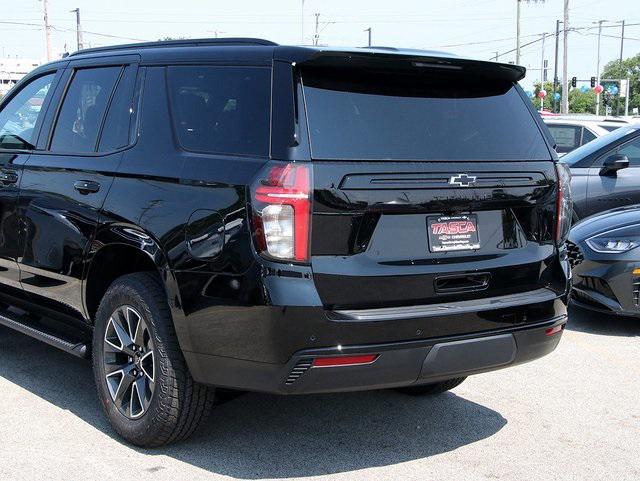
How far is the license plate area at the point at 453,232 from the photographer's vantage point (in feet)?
12.2

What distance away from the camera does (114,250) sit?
4.36 meters

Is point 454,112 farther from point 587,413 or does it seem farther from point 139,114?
point 587,413

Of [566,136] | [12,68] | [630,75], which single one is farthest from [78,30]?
[630,75]

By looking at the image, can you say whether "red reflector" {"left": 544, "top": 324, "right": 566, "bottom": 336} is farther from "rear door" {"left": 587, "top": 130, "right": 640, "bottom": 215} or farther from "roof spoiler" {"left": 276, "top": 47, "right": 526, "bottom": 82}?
"rear door" {"left": 587, "top": 130, "right": 640, "bottom": 215}

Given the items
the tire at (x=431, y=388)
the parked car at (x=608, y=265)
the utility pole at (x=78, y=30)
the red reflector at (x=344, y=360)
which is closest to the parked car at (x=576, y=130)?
the parked car at (x=608, y=265)

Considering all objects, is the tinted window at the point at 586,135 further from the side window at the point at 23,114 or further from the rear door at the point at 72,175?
the rear door at the point at 72,175

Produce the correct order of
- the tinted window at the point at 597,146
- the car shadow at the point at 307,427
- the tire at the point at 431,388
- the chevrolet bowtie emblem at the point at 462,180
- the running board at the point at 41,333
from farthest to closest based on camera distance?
the tinted window at the point at 597,146 < the tire at the point at 431,388 < the running board at the point at 41,333 < the car shadow at the point at 307,427 < the chevrolet bowtie emblem at the point at 462,180

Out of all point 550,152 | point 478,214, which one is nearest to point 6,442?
point 478,214

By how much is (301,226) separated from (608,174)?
6.71 meters

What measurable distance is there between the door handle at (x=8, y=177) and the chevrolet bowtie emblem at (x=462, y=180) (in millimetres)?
2723

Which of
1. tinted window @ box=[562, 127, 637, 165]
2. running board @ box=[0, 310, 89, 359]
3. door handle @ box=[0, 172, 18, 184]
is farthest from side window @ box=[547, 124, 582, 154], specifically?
running board @ box=[0, 310, 89, 359]

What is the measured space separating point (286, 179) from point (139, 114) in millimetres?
1254

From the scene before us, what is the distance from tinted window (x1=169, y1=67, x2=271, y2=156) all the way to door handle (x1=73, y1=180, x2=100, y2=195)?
599 mm

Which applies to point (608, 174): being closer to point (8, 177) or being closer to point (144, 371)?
point (8, 177)
